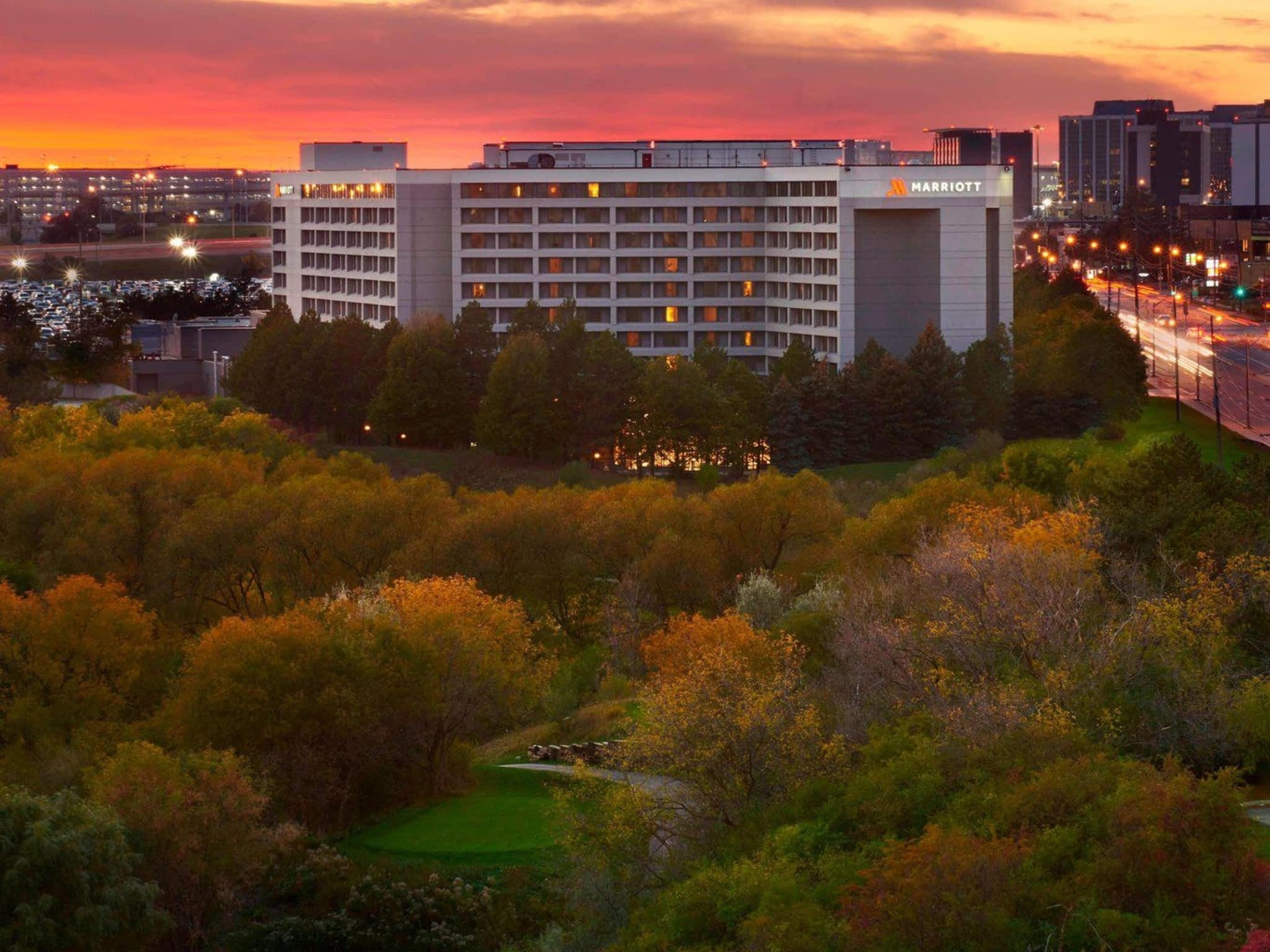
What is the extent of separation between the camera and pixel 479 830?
4625 cm

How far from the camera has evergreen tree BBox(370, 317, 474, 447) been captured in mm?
106625

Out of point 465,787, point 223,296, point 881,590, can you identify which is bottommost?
point 465,787

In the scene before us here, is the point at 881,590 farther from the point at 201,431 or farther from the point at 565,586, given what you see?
the point at 201,431

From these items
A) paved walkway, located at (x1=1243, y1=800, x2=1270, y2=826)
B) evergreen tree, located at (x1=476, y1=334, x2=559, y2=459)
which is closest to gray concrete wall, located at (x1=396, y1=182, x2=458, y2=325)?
evergreen tree, located at (x1=476, y1=334, x2=559, y2=459)

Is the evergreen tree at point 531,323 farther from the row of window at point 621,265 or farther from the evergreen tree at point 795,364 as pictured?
the row of window at point 621,265

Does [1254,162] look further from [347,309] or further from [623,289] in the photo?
[347,309]

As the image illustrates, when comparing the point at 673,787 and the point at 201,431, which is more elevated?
the point at 201,431

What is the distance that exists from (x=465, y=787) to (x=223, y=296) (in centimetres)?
13924

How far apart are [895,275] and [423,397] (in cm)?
3005

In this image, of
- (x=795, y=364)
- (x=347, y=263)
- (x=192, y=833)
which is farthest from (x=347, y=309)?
(x=192, y=833)

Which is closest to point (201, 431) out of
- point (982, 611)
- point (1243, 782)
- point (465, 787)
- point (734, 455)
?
point (734, 455)

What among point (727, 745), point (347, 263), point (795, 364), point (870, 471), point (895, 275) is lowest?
Answer: point (727, 745)

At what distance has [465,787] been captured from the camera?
50000 millimetres

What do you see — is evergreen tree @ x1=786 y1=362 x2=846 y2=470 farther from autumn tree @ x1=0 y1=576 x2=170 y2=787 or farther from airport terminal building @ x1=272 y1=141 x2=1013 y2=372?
autumn tree @ x1=0 y1=576 x2=170 y2=787
